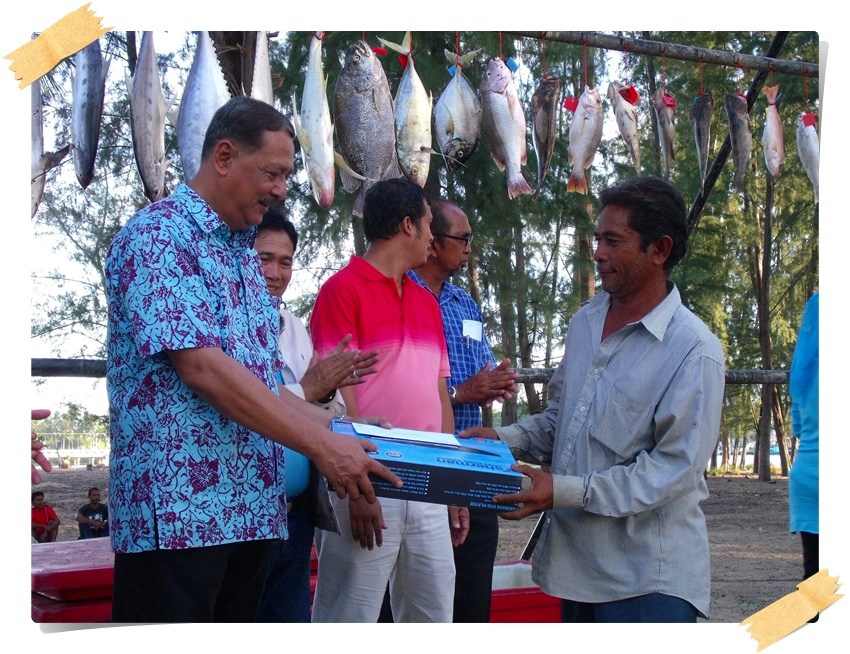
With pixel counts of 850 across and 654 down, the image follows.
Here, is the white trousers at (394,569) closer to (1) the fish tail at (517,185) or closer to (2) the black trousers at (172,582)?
(2) the black trousers at (172,582)

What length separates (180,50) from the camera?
663 centimetres

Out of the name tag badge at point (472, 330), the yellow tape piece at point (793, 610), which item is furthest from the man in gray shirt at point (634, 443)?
the name tag badge at point (472, 330)

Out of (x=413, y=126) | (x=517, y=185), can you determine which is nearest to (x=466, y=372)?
(x=517, y=185)

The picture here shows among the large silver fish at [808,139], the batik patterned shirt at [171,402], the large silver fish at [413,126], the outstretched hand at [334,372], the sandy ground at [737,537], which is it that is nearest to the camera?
the batik patterned shirt at [171,402]

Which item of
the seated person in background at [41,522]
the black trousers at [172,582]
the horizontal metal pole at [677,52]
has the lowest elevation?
the seated person in background at [41,522]

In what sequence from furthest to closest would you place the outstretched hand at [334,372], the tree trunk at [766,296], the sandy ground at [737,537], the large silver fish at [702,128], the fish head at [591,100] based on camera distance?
1. the tree trunk at [766,296]
2. the sandy ground at [737,537]
3. the large silver fish at [702,128]
4. the fish head at [591,100]
5. the outstretched hand at [334,372]

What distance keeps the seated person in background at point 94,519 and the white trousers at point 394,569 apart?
424 cm

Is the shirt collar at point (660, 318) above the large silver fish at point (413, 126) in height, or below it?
below

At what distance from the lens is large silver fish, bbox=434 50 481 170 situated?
373 centimetres

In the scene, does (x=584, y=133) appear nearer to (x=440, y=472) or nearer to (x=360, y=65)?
(x=360, y=65)

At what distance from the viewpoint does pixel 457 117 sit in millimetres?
3748

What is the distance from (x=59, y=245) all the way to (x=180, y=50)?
402cm

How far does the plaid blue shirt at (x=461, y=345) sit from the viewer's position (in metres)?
3.49

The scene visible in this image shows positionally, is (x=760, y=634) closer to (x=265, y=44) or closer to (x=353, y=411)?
(x=353, y=411)
